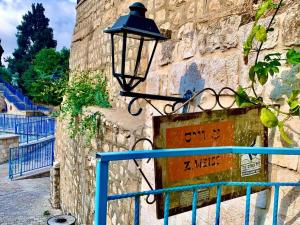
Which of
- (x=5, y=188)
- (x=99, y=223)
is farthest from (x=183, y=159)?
(x=5, y=188)

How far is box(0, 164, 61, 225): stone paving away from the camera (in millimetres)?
7758

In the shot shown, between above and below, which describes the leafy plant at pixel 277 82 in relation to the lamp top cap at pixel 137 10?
below

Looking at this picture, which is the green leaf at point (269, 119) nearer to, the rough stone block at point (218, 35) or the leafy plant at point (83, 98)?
the rough stone block at point (218, 35)

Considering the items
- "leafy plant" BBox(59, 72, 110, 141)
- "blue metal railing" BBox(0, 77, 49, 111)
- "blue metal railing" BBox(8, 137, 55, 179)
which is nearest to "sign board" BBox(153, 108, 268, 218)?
"leafy plant" BBox(59, 72, 110, 141)

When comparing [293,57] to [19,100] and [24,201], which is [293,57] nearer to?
[24,201]

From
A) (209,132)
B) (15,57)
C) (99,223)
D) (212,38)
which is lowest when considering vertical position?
(99,223)

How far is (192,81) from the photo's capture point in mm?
2355

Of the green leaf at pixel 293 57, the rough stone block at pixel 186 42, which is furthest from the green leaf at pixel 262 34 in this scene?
the rough stone block at pixel 186 42

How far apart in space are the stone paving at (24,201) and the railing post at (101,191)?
23.5 ft

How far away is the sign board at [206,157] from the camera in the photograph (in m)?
1.40

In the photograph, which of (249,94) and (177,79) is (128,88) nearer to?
(177,79)

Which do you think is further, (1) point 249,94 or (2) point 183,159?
(1) point 249,94

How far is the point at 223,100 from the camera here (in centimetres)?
199

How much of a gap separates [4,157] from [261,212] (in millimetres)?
13104
